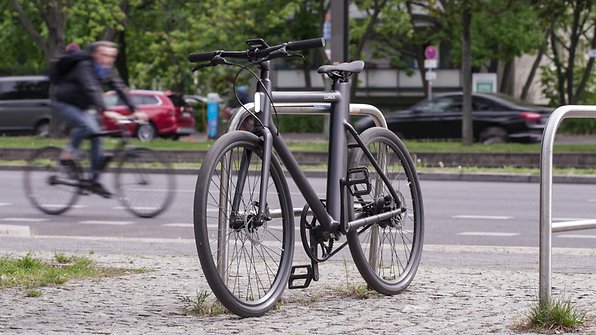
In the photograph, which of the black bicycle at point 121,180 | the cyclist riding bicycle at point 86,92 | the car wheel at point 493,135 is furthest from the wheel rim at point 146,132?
the cyclist riding bicycle at point 86,92

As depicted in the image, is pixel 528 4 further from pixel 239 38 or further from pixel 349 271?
pixel 349 271

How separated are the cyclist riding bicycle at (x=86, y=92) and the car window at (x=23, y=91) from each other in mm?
26985

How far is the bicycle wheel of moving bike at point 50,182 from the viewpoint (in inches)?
536

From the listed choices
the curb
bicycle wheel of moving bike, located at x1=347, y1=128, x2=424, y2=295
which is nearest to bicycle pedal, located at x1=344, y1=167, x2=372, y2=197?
bicycle wheel of moving bike, located at x1=347, y1=128, x2=424, y2=295

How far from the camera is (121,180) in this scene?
526 inches

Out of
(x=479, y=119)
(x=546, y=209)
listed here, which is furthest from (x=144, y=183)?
(x=479, y=119)

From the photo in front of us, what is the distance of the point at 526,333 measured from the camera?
18.3ft

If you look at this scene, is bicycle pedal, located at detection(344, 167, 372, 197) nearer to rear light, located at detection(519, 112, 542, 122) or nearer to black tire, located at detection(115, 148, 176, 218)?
black tire, located at detection(115, 148, 176, 218)

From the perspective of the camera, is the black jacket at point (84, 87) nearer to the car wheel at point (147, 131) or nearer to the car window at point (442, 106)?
the car window at point (442, 106)

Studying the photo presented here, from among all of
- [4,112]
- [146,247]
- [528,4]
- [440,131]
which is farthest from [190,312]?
[4,112]

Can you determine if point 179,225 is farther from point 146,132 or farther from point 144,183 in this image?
point 146,132

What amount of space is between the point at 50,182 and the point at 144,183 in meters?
1.05

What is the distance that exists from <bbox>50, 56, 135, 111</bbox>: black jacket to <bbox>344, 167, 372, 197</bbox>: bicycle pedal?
6.65 m

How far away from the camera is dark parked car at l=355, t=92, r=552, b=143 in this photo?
32.5 meters
